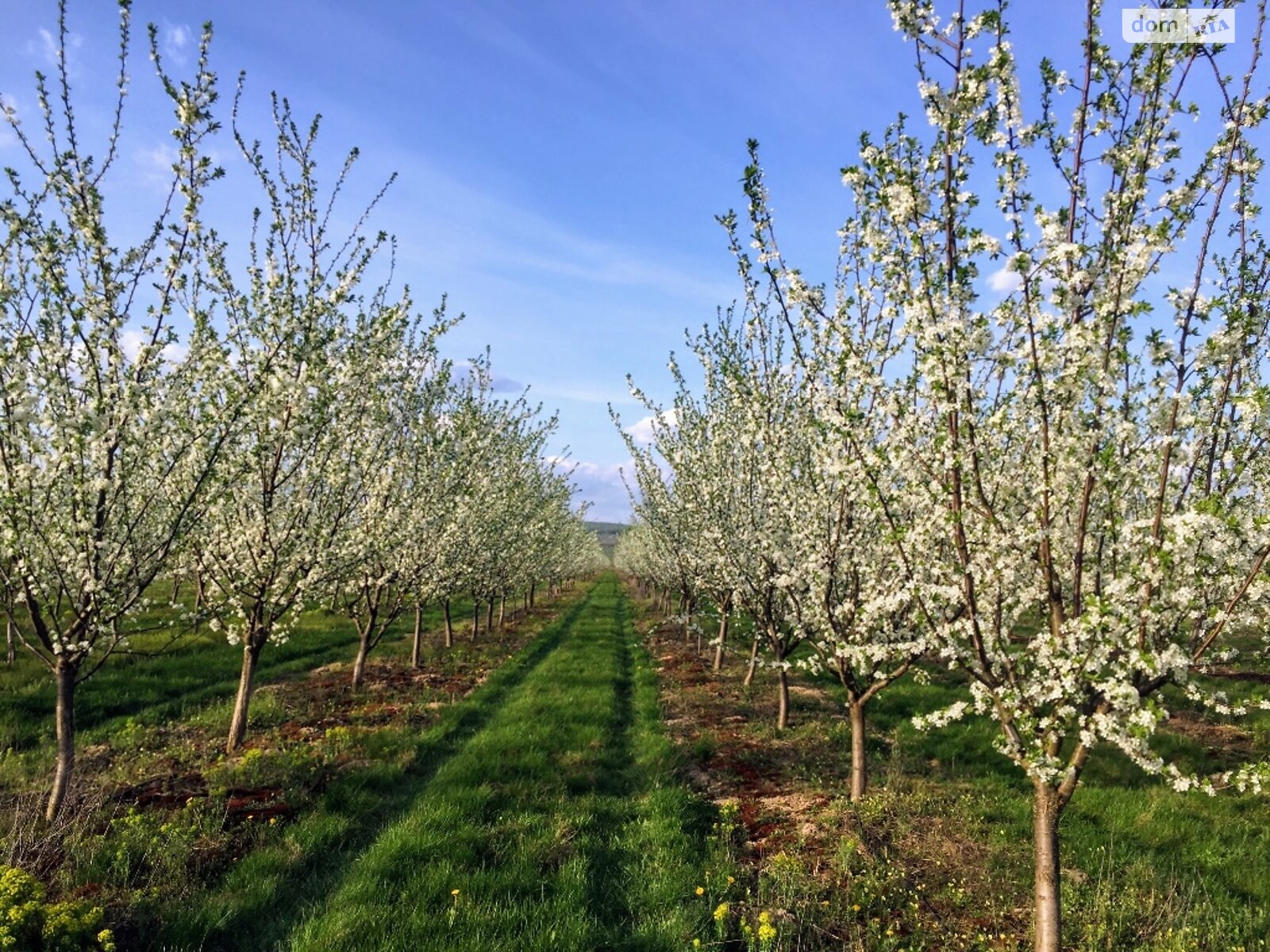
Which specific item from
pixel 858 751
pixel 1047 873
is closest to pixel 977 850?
pixel 858 751

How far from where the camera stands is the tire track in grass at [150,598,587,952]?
553 cm

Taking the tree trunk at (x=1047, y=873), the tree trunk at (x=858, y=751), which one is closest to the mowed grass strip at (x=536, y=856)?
the tree trunk at (x=858, y=751)

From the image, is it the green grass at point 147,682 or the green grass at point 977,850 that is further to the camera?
the green grass at point 147,682

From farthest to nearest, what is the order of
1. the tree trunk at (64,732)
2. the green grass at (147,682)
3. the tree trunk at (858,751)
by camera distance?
the green grass at (147,682) → the tree trunk at (858,751) → the tree trunk at (64,732)

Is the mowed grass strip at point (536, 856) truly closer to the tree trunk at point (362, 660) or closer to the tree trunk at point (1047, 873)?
the tree trunk at point (1047, 873)

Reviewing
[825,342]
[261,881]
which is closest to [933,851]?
[825,342]

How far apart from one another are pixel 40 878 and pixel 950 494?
8.86 m

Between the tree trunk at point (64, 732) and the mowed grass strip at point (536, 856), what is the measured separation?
12.2 feet

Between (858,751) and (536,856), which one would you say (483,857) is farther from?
(858,751)

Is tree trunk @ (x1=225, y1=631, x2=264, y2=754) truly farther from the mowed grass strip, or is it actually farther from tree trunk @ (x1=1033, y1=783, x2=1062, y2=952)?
tree trunk @ (x1=1033, y1=783, x2=1062, y2=952)

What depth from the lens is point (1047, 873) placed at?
4.95 meters

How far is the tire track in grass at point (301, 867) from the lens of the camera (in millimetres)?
5531

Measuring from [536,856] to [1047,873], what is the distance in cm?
475

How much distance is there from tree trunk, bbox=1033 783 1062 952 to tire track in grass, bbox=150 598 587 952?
5.97m
